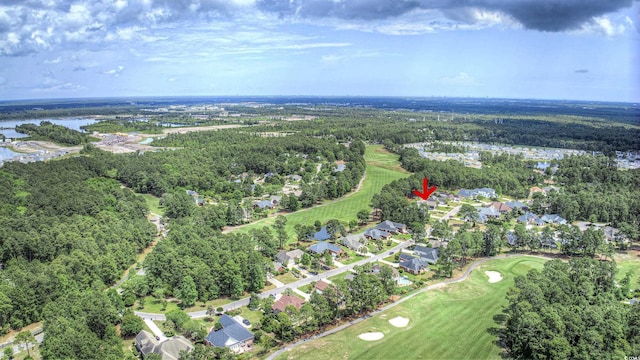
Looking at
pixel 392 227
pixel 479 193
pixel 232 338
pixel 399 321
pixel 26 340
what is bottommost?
pixel 399 321

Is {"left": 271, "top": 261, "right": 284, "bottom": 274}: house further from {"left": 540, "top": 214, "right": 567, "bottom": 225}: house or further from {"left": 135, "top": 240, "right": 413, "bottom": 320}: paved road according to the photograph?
{"left": 540, "top": 214, "right": 567, "bottom": 225}: house

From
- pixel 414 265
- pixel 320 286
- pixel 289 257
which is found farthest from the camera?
pixel 289 257

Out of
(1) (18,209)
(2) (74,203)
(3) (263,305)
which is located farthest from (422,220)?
(1) (18,209)

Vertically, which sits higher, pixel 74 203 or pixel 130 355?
pixel 74 203

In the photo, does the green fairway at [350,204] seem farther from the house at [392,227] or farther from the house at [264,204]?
the house at [392,227]

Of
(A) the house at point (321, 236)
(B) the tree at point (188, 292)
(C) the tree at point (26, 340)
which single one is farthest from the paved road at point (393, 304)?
(C) the tree at point (26, 340)

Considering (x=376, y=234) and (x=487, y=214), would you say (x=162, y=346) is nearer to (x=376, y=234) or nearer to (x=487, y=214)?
(x=376, y=234)

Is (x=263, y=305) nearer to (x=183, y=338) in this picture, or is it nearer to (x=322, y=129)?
(x=183, y=338)

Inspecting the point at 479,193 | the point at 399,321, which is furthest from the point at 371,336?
the point at 479,193
